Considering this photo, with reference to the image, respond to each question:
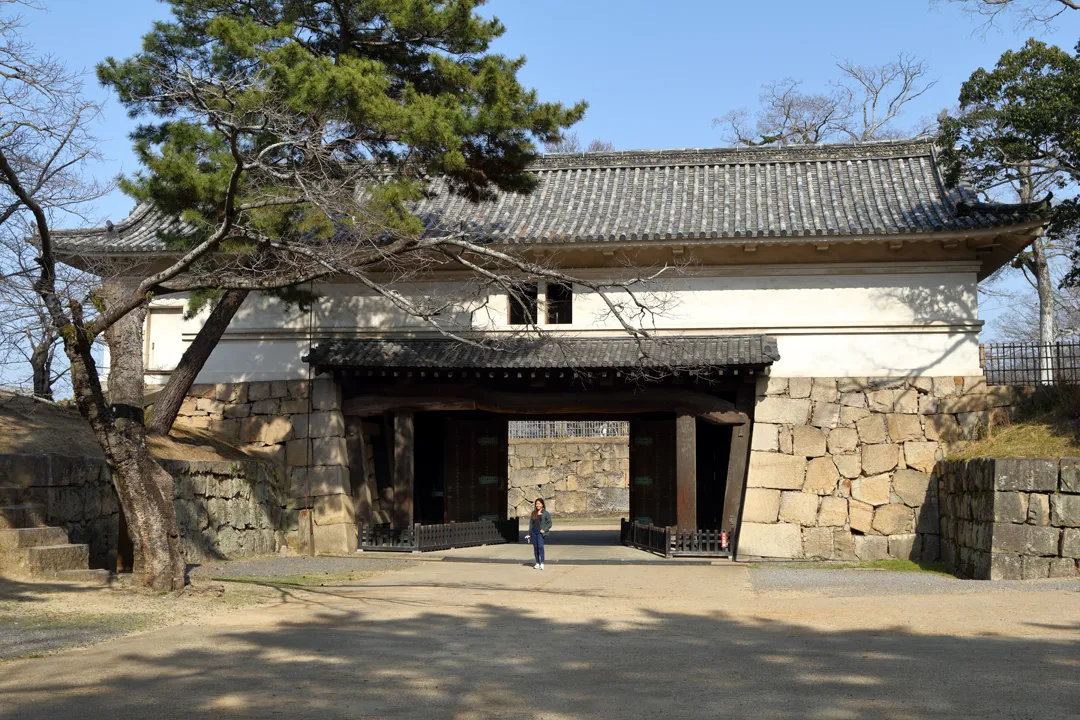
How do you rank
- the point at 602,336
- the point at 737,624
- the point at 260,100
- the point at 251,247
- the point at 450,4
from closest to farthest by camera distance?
the point at 737,624 < the point at 260,100 < the point at 251,247 < the point at 450,4 < the point at 602,336

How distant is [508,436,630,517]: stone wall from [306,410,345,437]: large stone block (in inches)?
579

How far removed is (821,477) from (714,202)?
18.7ft

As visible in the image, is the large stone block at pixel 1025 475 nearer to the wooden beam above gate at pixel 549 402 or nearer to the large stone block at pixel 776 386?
the large stone block at pixel 776 386

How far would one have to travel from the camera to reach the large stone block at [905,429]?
18.4m

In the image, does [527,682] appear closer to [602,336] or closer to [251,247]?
[251,247]

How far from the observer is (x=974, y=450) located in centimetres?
1742

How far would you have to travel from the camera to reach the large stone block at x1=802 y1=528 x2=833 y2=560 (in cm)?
1817

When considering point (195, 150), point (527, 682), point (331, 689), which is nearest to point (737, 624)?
point (527, 682)

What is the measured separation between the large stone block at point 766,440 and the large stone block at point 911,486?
84.2 inches

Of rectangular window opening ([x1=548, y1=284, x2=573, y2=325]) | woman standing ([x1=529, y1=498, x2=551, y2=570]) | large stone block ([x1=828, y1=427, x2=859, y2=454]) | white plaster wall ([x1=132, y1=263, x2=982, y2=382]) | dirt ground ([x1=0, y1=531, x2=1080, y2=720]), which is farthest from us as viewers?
rectangular window opening ([x1=548, y1=284, x2=573, y2=325])

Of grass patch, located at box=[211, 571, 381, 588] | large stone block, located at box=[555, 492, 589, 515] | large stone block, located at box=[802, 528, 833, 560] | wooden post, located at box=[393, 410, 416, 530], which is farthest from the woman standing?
large stone block, located at box=[555, 492, 589, 515]

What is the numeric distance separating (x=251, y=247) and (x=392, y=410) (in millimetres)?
6308

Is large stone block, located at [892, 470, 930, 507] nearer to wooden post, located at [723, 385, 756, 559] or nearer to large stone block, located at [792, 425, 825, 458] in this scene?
large stone block, located at [792, 425, 825, 458]

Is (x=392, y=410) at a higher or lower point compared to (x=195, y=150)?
lower
